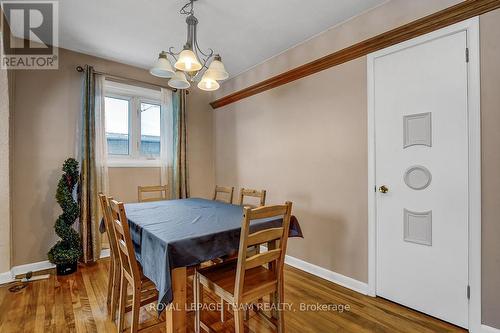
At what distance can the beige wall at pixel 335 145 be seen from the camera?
1.64 m

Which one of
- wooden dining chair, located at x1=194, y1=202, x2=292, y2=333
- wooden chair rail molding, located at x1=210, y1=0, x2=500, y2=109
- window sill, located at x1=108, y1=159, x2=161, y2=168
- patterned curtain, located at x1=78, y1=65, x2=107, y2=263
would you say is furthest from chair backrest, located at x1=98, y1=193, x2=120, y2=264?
wooden chair rail molding, located at x1=210, y1=0, x2=500, y2=109

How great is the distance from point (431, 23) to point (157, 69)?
216cm

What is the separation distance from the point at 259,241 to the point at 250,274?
38 centimetres

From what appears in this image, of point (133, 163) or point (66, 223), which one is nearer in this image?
point (66, 223)

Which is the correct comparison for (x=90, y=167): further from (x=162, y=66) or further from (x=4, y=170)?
(x=162, y=66)

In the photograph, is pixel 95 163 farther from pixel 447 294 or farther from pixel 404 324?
pixel 447 294

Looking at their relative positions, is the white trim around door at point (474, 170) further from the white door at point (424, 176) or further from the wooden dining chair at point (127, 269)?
the wooden dining chair at point (127, 269)

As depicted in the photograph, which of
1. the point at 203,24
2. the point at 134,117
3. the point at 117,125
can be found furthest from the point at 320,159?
the point at 117,125

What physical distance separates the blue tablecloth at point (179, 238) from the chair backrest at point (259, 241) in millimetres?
170

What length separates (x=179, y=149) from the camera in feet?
12.4

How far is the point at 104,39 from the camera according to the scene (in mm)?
2762

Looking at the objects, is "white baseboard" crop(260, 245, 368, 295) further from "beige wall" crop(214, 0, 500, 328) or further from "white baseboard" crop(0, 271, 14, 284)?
"white baseboard" crop(0, 271, 14, 284)

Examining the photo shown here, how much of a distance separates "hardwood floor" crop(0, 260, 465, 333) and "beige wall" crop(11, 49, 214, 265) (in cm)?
58

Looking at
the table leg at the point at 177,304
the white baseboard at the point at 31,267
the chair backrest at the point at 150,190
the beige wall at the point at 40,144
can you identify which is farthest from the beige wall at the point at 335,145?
the white baseboard at the point at 31,267
